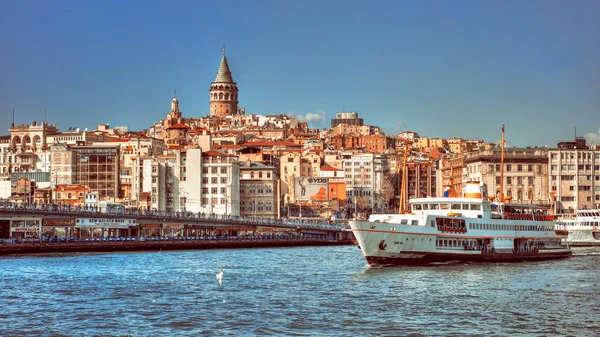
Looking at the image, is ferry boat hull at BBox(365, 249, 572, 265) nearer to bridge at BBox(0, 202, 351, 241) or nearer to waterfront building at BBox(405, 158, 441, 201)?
bridge at BBox(0, 202, 351, 241)

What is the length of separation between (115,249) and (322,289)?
145 ft

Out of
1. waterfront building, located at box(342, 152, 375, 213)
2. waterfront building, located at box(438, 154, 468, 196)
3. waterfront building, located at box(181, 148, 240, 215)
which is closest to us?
waterfront building, located at box(181, 148, 240, 215)

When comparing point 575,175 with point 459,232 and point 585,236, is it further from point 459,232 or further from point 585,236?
point 459,232

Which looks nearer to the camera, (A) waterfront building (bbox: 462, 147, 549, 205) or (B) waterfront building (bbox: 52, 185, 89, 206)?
(B) waterfront building (bbox: 52, 185, 89, 206)

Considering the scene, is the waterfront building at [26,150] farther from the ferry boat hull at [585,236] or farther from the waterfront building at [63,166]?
the ferry boat hull at [585,236]

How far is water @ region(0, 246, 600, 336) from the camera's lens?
39.5 meters

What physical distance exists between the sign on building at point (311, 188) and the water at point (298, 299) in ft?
288

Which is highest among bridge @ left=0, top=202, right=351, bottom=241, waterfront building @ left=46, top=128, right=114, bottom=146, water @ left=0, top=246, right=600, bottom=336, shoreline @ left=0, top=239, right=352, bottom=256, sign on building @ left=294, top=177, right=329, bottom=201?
waterfront building @ left=46, top=128, right=114, bottom=146

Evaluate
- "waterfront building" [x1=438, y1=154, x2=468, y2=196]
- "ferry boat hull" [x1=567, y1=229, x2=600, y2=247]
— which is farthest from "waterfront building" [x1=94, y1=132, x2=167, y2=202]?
"ferry boat hull" [x1=567, y1=229, x2=600, y2=247]

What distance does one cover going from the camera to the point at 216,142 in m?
194

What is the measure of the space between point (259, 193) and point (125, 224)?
42725 mm

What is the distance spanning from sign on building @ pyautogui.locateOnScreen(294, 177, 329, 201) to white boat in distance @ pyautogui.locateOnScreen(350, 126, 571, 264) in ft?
275

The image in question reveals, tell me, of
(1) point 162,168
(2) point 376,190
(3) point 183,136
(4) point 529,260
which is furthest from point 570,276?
(3) point 183,136

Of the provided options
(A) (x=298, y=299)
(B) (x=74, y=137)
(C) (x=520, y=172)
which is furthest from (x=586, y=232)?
(B) (x=74, y=137)
